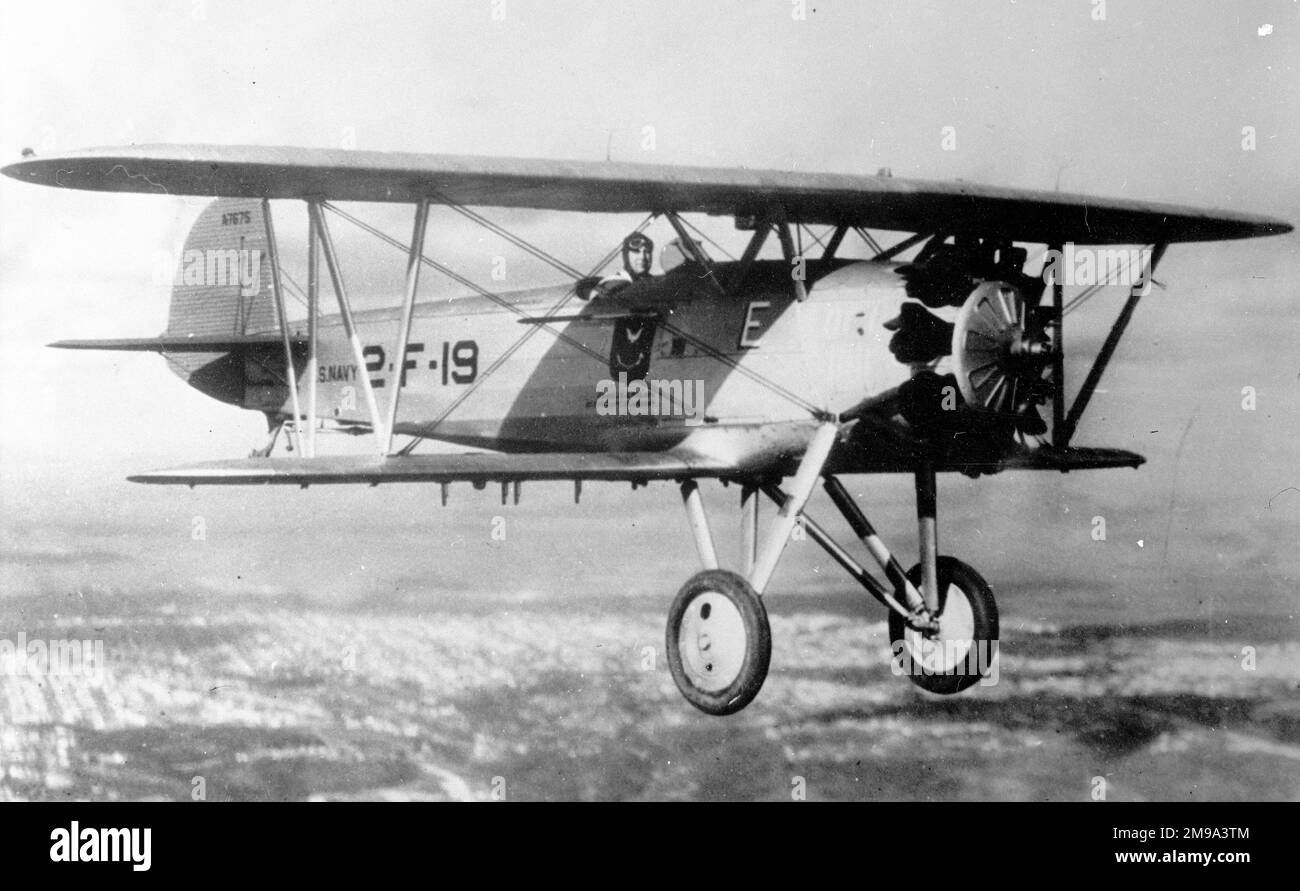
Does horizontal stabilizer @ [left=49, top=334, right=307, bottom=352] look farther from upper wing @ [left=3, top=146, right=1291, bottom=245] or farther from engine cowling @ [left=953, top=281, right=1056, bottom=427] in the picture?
engine cowling @ [left=953, top=281, right=1056, bottom=427]

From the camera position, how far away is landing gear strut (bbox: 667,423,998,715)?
9.23 metres

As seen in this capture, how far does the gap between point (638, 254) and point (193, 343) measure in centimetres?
432

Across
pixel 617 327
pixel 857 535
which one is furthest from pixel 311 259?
pixel 857 535

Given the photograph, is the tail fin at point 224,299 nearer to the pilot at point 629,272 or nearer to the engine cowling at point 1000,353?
the pilot at point 629,272

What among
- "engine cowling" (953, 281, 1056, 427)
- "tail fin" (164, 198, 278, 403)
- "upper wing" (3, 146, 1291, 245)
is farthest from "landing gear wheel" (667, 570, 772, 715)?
"tail fin" (164, 198, 278, 403)

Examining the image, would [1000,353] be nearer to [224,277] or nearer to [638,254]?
[638,254]

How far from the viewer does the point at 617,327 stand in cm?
1077

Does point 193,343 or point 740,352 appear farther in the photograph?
point 193,343

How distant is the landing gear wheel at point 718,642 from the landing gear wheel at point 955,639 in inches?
87.8

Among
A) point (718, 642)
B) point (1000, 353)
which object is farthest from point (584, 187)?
point (718, 642)

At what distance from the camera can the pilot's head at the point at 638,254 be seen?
10.7 metres

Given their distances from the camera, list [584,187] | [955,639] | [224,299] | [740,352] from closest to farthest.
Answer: [584,187] < [740,352] < [955,639] < [224,299]

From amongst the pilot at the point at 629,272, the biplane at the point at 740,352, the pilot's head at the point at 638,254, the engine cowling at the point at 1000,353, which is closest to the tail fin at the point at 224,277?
the biplane at the point at 740,352

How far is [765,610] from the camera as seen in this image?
9188 mm
